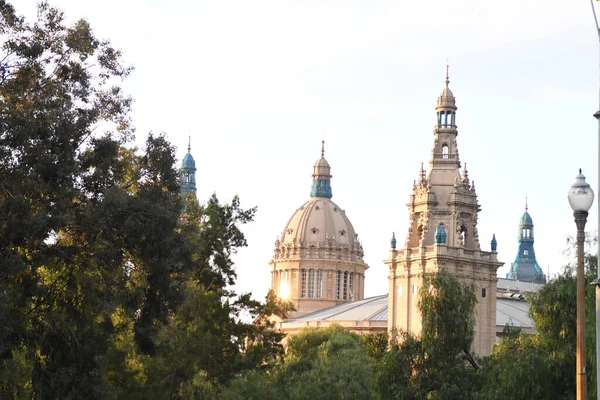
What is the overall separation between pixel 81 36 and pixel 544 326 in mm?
21470

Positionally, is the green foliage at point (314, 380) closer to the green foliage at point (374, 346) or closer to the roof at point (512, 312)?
the green foliage at point (374, 346)

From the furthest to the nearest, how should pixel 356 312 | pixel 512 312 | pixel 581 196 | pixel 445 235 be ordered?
pixel 356 312 → pixel 512 312 → pixel 445 235 → pixel 581 196

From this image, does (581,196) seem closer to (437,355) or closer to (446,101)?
(437,355)

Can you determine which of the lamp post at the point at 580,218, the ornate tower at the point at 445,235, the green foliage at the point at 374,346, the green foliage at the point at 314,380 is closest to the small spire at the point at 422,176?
the ornate tower at the point at 445,235

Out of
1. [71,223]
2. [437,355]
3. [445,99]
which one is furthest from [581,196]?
[445,99]

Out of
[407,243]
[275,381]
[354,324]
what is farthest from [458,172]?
[275,381]

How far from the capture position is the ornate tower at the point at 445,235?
141375mm

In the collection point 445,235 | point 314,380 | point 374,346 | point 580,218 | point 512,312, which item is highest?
point 445,235

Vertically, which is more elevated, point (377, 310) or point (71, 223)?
point (377, 310)

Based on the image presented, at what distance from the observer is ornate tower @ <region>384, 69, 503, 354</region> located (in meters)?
141

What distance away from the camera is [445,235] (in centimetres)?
14100

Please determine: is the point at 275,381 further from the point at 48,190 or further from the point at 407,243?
the point at 407,243

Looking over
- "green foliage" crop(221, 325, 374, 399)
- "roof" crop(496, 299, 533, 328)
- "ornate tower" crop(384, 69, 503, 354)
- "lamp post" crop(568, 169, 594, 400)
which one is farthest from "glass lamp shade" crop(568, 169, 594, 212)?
"roof" crop(496, 299, 533, 328)

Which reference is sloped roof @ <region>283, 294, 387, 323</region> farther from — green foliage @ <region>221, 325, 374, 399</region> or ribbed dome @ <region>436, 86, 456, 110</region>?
green foliage @ <region>221, 325, 374, 399</region>
